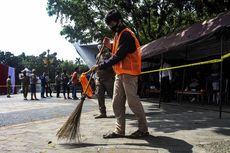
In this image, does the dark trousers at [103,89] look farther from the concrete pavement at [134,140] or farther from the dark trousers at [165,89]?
the dark trousers at [165,89]

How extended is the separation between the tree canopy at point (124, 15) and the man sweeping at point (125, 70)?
15436mm

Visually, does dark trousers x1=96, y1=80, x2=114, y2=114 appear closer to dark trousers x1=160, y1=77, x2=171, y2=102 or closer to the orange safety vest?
the orange safety vest

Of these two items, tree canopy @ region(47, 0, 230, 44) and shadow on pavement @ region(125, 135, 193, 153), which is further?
tree canopy @ region(47, 0, 230, 44)

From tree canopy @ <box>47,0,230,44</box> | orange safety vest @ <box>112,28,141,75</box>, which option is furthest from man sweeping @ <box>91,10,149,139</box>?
tree canopy @ <box>47,0,230,44</box>

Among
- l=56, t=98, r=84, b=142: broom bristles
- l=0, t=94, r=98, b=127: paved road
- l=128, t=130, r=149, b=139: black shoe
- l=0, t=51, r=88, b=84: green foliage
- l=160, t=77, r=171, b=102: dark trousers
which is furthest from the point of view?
l=0, t=51, r=88, b=84: green foliage

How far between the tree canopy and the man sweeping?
1544 centimetres

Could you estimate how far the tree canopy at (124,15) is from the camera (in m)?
23.7

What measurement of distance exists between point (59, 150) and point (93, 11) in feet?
71.1

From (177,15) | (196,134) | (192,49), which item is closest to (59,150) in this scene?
(196,134)

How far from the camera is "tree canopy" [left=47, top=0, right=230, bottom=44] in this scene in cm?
2367

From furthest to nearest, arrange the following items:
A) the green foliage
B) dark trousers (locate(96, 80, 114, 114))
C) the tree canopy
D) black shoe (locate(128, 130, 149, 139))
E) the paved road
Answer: the green foliage → the tree canopy → the paved road → dark trousers (locate(96, 80, 114, 114)) → black shoe (locate(128, 130, 149, 139))

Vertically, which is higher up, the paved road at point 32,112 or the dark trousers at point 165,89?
the dark trousers at point 165,89

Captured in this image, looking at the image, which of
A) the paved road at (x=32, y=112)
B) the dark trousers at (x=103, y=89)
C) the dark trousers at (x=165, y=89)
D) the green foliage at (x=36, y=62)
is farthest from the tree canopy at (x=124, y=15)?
Result: the green foliage at (x=36, y=62)

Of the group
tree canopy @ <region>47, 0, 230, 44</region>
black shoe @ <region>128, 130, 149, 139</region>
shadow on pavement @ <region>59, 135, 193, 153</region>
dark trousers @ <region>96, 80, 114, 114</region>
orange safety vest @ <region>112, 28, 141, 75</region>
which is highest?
→ tree canopy @ <region>47, 0, 230, 44</region>
